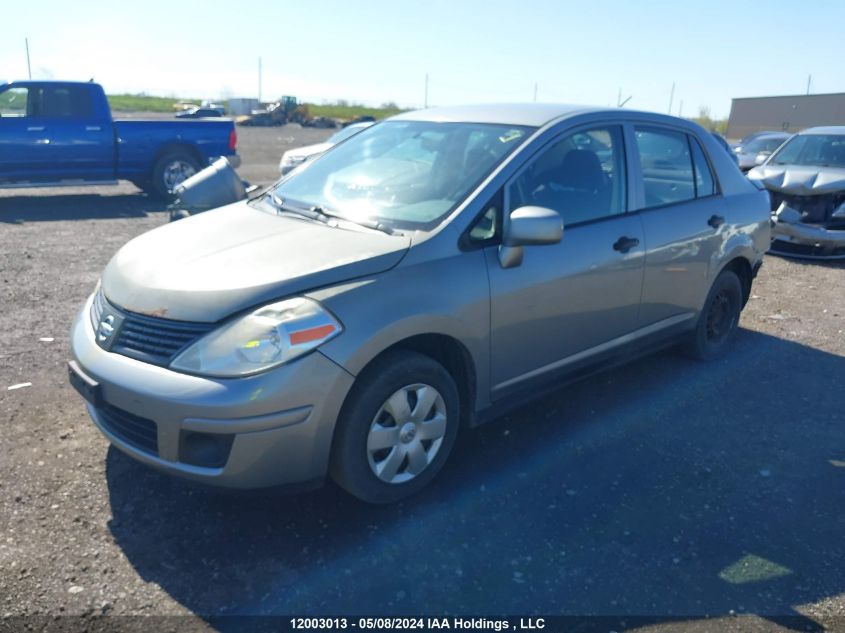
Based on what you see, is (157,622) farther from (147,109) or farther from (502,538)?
(147,109)

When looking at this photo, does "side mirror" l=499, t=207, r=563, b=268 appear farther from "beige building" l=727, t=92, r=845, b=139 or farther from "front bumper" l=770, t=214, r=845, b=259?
"beige building" l=727, t=92, r=845, b=139

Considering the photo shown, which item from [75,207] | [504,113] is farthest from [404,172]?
[75,207]

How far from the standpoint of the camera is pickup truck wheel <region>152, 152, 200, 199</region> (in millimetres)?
12477

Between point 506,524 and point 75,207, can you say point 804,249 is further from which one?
point 75,207

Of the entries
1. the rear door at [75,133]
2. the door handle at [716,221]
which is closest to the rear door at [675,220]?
the door handle at [716,221]

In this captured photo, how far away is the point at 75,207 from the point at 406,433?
10.7 meters

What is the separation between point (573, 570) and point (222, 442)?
1.55 meters

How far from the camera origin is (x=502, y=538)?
3.19 m

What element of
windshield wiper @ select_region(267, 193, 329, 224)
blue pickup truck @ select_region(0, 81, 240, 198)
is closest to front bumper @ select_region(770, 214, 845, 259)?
windshield wiper @ select_region(267, 193, 329, 224)

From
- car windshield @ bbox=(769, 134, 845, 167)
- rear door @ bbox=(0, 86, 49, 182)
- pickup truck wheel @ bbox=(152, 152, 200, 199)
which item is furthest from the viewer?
pickup truck wheel @ bbox=(152, 152, 200, 199)

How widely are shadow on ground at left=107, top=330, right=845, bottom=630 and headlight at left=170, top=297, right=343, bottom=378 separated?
0.59 meters

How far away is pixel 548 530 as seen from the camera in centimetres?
326

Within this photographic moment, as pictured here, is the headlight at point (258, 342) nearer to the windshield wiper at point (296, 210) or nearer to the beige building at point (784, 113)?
the windshield wiper at point (296, 210)

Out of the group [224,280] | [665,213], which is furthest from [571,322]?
[224,280]
